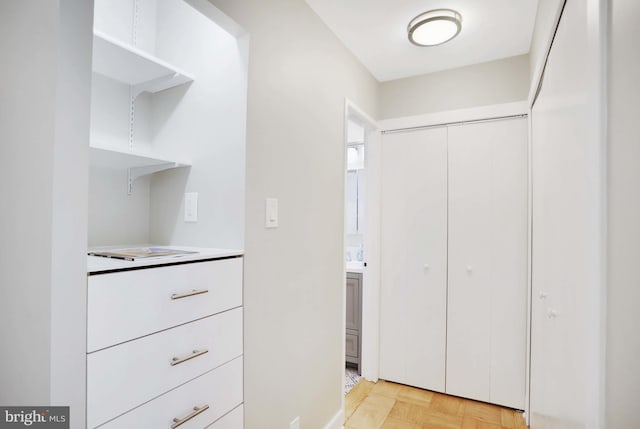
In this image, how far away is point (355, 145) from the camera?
3824mm

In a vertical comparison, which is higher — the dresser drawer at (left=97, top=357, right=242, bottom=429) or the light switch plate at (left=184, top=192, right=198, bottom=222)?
the light switch plate at (left=184, top=192, right=198, bottom=222)

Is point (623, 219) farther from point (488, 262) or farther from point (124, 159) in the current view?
point (488, 262)

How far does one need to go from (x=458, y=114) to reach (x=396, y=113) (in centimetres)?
48

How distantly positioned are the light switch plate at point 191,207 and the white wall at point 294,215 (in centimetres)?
28

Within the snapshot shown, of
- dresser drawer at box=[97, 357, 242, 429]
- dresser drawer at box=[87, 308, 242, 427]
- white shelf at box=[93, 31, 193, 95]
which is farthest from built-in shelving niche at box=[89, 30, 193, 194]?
dresser drawer at box=[97, 357, 242, 429]

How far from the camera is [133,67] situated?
55.5 inches

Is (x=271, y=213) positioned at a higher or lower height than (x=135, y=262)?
higher

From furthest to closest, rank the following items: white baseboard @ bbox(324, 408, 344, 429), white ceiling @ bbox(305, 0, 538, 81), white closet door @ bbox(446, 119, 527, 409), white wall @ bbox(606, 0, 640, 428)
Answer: white closet door @ bbox(446, 119, 527, 409) < white baseboard @ bbox(324, 408, 344, 429) < white ceiling @ bbox(305, 0, 538, 81) < white wall @ bbox(606, 0, 640, 428)

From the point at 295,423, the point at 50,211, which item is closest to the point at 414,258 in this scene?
the point at 295,423

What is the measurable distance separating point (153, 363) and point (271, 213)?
75 cm

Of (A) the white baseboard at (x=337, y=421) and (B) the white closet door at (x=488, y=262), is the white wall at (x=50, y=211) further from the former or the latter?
(B) the white closet door at (x=488, y=262)

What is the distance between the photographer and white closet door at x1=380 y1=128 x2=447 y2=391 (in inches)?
101

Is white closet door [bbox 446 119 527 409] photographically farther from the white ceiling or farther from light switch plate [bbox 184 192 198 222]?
light switch plate [bbox 184 192 198 222]

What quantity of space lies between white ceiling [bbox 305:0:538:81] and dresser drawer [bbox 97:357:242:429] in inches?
73.4
